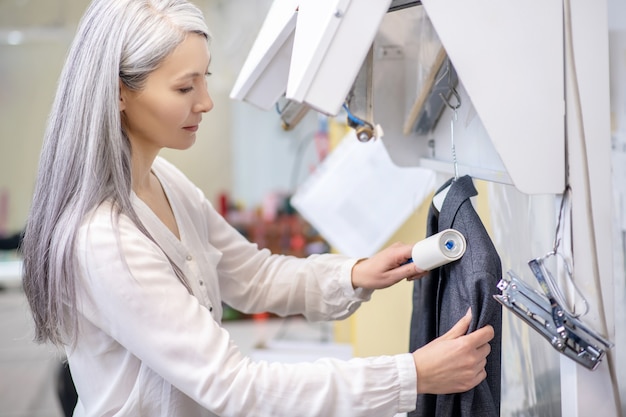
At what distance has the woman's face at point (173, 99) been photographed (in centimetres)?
105

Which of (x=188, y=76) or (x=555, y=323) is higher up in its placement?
(x=188, y=76)

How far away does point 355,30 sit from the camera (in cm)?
80

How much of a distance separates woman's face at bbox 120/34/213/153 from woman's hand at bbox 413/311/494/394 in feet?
1.55

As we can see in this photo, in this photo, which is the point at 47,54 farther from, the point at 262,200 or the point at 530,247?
the point at 530,247

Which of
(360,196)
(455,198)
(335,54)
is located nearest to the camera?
(335,54)

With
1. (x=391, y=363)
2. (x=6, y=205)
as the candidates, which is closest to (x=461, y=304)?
(x=391, y=363)

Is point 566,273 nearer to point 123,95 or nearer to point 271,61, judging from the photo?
point 271,61

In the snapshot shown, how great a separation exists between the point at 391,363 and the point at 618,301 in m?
0.43

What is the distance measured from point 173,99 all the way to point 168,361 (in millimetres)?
362

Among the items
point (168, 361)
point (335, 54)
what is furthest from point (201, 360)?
point (335, 54)

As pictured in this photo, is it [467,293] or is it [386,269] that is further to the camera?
[386,269]

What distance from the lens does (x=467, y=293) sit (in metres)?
0.94

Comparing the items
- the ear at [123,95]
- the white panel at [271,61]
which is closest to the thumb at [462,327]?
the white panel at [271,61]

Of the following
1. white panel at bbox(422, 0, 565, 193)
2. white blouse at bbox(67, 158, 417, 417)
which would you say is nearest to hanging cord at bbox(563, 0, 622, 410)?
white panel at bbox(422, 0, 565, 193)
